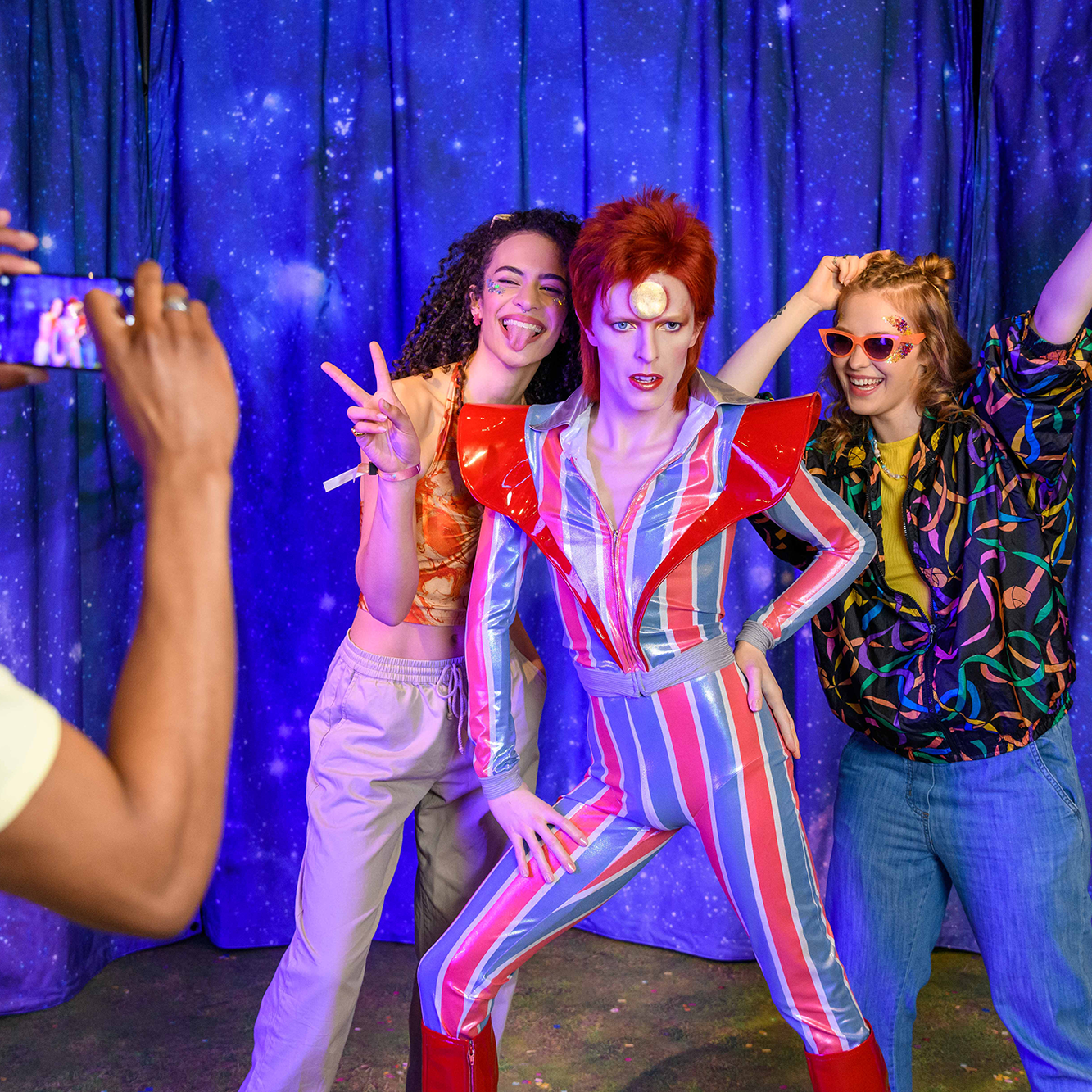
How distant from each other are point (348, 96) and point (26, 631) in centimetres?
182

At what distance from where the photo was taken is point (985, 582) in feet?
5.90

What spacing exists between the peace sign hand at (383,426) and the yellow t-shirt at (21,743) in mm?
1045

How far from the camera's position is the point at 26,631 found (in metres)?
2.71

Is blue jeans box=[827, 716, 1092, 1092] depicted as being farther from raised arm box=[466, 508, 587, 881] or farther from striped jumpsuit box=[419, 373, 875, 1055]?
raised arm box=[466, 508, 587, 881]

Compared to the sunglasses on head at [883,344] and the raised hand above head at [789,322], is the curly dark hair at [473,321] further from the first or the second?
the sunglasses on head at [883,344]

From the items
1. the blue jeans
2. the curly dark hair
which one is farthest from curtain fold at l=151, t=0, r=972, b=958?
the blue jeans

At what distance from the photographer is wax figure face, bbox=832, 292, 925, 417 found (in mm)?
1863

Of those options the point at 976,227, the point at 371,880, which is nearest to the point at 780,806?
the point at 371,880

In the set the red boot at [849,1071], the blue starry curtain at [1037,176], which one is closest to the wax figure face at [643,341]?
the red boot at [849,1071]

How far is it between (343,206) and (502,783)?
1.99 meters

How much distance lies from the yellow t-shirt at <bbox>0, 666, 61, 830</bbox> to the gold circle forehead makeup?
1.24 meters

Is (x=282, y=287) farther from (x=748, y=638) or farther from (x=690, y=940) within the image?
(x=690, y=940)

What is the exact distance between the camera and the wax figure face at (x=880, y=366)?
6.11 feet

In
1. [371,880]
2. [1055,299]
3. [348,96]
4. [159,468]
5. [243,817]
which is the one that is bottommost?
[243,817]
